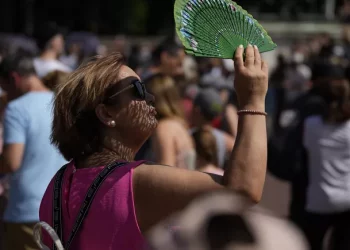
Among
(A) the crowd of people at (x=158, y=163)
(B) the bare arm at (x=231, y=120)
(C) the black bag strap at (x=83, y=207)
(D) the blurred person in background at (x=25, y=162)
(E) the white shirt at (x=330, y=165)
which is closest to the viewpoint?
(A) the crowd of people at (x=158, y=163)

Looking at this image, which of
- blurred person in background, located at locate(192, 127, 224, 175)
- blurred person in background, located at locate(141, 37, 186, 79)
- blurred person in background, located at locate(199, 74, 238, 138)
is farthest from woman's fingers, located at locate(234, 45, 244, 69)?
blurred person in background, located at locate(141, 37, 186, 79)

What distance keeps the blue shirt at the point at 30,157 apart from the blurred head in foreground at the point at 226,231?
329 cm

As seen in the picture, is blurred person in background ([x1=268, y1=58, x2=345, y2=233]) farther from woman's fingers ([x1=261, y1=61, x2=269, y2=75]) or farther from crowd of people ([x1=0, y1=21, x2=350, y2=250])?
woman's fingers ([x1=261, y1=61, x2=269, y2=75])

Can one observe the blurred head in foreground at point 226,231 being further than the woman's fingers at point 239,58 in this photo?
No

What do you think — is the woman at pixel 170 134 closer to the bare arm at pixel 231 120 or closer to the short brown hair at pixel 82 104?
the bare arm at pixel 231 120

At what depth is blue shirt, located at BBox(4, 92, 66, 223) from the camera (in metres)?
4.57

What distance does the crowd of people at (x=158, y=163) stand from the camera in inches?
54.4

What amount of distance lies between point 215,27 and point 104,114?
1.46 ft

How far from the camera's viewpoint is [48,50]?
7203mm

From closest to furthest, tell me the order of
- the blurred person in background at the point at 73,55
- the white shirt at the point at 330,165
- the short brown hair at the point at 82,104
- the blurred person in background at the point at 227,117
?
the short brown hair at the point at 82,104 → the white shirt at the point at 330,165 → the blurred person in background at the point at 227,117 → the blurred person in background at the point at 73,55

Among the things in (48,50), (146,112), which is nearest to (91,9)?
(48,50)

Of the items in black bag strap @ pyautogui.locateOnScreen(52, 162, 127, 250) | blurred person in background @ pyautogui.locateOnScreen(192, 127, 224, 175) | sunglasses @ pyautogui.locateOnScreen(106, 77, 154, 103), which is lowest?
blurred person in background @ pyautogui.locateOnScreen(192, 127, 224, 175)

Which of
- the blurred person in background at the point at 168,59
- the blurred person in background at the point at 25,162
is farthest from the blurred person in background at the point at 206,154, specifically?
the blurred person in background at the point at 168,59

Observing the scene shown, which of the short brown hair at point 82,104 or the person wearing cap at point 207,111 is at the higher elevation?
the short brown hair at point 82,104
